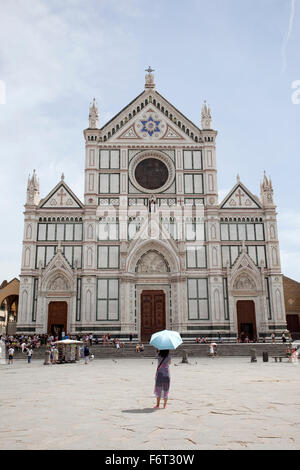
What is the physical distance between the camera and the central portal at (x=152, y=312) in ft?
115

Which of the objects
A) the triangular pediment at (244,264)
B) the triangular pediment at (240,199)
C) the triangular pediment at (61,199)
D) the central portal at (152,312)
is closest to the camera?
the central portal at (152,312)

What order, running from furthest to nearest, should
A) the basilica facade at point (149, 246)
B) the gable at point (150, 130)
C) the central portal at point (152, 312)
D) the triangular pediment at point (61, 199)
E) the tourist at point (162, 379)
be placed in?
the gable at point (150, 130) < the triangular pediment at point (61, 199) < the central portal at point (152, 312) < the basilica facade at point (149, 246) < the tourist at point (162, 379)

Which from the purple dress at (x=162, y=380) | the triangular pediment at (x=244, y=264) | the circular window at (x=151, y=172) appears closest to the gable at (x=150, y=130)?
the circular window at (x=151, y=172)

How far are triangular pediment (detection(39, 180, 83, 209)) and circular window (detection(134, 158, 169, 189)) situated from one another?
20.3 ft

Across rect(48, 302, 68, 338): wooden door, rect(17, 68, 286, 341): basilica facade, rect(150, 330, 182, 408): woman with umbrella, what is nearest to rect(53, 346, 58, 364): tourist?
rect(17, 68, 286, 341): basilica facade

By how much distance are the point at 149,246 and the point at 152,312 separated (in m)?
5.87

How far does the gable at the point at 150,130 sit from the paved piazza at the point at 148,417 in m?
28.8

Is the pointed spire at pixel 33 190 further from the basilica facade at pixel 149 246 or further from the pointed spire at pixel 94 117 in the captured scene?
the pointed spire at pixel 94 117

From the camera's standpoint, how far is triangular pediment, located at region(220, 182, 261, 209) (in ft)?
123

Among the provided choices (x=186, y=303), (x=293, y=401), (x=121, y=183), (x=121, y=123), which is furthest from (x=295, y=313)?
(x=293, y=401)

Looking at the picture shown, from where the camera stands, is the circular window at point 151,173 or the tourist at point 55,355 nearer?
the tourist at point 55,355

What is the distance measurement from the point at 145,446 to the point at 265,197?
113 ft

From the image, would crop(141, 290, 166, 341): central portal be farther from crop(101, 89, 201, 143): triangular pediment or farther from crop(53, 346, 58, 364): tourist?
crop(101, 89, 201, 143): triangular pediment

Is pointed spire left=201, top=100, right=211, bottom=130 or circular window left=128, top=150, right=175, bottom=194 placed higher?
pointed spire left=201, top=100, right=211, bottom=130
